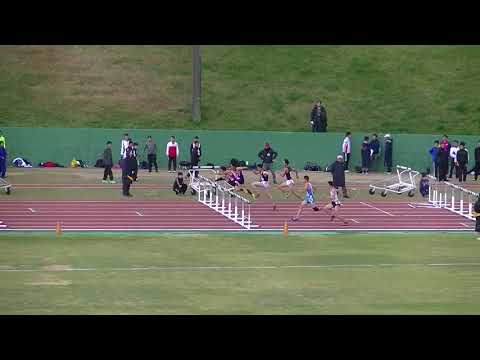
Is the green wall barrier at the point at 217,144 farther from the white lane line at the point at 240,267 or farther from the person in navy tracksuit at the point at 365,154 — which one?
the white lane line at the point at 240,267

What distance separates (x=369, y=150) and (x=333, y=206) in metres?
15.3

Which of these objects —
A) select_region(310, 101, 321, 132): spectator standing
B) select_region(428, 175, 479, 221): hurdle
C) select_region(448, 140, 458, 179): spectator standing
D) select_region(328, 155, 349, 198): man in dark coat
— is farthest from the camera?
select_region(310, 101, 321, 132): spectator standing

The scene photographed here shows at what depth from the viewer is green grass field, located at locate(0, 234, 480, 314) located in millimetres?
21234

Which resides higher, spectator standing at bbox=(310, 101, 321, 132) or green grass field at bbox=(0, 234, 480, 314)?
→ spectator standing at bbox=(310, 101, 321, 132)

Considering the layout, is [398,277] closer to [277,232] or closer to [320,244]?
[320,244]

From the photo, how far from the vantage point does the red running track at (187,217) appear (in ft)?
109

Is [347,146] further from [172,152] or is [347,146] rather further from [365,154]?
[172,152]

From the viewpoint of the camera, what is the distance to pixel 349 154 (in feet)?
161

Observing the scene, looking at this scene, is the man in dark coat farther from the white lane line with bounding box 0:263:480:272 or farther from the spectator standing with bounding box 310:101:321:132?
the spectator standing with bounding box 310:101:321:132

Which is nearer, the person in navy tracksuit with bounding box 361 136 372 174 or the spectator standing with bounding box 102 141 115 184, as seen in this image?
the spectator standing with bounding box 102 141 115 184

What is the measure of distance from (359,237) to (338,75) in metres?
28.8

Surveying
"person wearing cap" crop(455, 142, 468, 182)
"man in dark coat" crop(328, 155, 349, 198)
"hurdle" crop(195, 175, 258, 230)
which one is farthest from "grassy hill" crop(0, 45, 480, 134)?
"man in dark coat" crop(328, 155, 349, 198)

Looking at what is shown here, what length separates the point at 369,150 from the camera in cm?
4894

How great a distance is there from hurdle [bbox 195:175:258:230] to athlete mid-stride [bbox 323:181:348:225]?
7.89 ft
